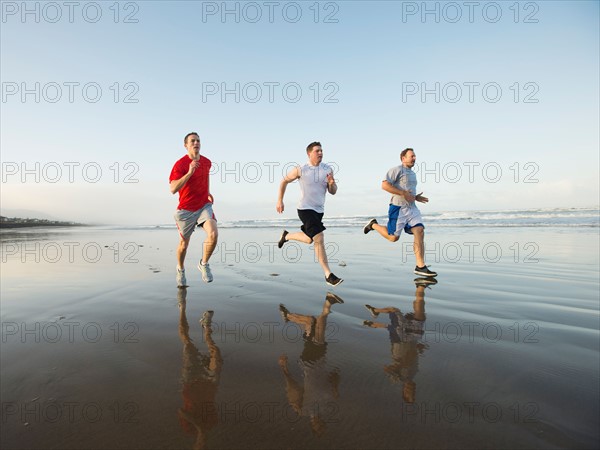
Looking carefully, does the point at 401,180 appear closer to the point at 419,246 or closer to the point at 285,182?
the point at 419,246

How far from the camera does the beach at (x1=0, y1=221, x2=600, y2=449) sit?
54.9 inches

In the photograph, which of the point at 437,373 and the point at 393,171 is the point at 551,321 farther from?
the point at 393,171

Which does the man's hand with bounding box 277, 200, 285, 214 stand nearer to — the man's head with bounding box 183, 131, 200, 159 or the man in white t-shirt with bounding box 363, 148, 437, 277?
the man's head with bounding box 183, 131, 200, 159

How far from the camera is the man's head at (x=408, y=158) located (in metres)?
6.51

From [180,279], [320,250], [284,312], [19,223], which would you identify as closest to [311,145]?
[320,250]

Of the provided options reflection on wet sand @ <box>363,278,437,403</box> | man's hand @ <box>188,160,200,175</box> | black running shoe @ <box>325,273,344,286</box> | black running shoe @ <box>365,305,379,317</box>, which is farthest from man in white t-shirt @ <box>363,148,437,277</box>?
man's hand @ <box>188,160,200,175</box>

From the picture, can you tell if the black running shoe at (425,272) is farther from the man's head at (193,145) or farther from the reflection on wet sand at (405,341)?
the man's head at (193,145)

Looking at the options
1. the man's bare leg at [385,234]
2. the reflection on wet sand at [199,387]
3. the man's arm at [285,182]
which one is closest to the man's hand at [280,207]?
the man's arm at [285,182]

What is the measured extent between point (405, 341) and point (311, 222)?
10.3ft

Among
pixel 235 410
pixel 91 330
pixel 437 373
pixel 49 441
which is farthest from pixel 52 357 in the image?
pixel 437 373

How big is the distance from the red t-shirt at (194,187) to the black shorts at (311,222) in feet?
5.34

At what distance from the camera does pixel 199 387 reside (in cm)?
178

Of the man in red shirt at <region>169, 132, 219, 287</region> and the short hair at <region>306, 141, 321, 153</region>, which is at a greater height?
the short hair at <region>306, 141, 321, 153</region>

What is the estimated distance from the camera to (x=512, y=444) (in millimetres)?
1284
